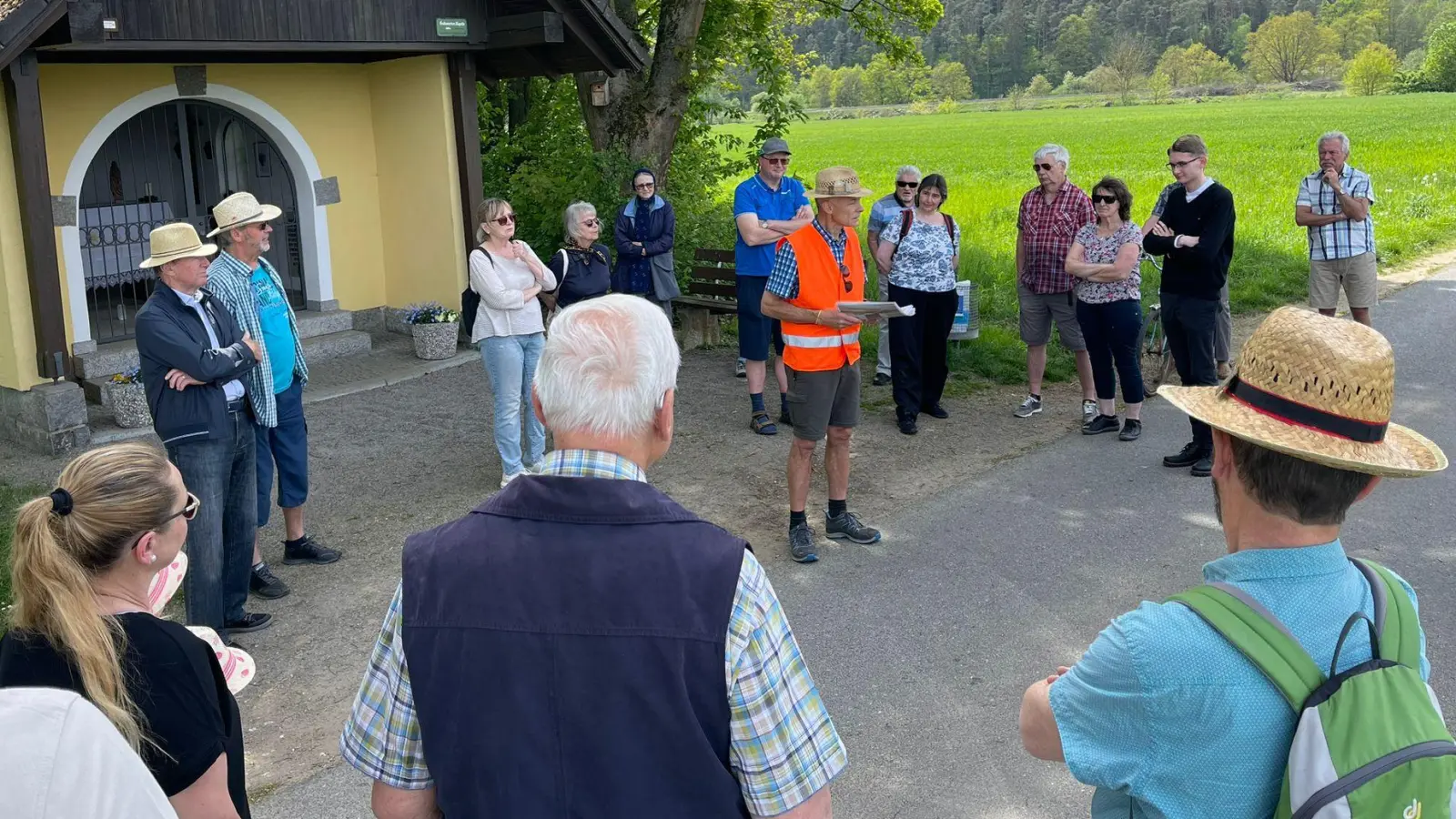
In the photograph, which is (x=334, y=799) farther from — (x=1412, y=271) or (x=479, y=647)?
(x=1412, y=271)

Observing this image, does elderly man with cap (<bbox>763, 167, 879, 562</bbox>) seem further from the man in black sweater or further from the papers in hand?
the man in black sweater

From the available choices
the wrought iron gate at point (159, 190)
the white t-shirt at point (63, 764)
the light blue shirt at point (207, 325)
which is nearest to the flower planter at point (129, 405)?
the wrought iron gate at point (159, 190)

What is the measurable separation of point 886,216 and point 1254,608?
828 centimetres

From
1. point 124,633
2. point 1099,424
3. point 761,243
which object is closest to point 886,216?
point 761,243

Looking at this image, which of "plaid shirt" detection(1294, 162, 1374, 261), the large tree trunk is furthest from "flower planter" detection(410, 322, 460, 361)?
"plaid shirt" detection(1294, 162, 1374, 261)

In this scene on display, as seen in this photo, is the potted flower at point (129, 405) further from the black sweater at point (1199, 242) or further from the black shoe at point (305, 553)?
the black sweater at point (1199, 242)

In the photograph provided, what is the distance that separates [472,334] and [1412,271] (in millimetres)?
12224

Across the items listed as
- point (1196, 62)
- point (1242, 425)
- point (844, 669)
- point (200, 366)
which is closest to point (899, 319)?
point (844, 669)

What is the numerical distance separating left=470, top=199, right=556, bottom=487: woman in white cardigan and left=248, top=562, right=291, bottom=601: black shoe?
177 centimetres

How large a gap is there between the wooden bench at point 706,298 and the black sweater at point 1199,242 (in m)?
4.52

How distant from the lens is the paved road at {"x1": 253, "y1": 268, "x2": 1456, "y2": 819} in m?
4.43

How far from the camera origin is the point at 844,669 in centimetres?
527

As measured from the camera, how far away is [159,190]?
11359 mm

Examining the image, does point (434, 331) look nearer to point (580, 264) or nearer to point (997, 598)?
point (580, 264)
